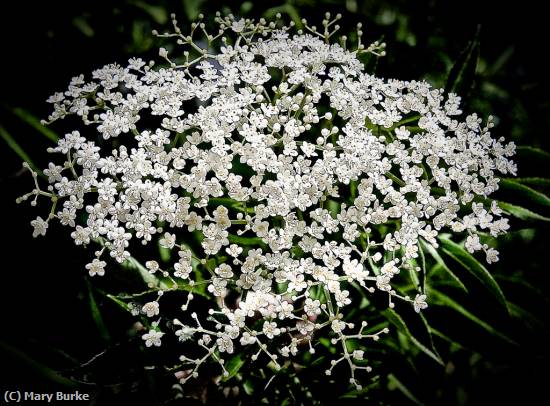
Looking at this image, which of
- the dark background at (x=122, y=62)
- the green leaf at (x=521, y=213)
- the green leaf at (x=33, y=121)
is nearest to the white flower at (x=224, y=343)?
the dark background at (x=122, y=62)

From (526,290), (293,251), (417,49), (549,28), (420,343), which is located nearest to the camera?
(293,251)

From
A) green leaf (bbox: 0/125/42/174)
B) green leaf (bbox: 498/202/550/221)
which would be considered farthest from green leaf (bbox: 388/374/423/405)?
green leaf (bbox: 0/125/42/174)

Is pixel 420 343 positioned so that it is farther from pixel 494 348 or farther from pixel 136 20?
pixel 136 20

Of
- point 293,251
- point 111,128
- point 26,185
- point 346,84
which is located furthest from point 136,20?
point 293,251

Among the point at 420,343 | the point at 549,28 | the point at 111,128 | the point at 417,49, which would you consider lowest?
the point at 420,343

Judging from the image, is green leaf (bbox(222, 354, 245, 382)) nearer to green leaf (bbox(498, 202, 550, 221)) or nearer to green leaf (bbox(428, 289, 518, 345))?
green leaf (bbox(428, 289, 518, 345))

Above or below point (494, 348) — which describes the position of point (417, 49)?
above
